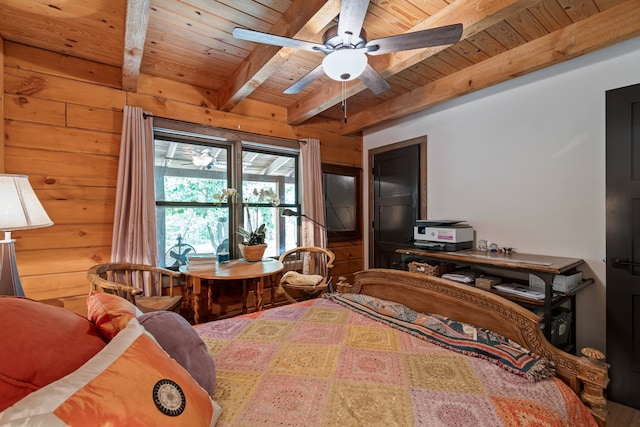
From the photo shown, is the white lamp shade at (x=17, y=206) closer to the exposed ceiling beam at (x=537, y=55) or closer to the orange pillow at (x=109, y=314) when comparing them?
the orange pillow at (x=109, y=314)

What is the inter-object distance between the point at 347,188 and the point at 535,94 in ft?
7.33

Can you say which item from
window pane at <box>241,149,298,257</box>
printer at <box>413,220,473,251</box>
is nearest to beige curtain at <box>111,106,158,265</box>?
window pane at <box>241,149,298,257</box>

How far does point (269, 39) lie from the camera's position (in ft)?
4.90

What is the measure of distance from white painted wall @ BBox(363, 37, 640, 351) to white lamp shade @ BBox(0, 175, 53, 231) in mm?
3237

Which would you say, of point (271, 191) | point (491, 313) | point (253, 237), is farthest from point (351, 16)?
point (253, 237)

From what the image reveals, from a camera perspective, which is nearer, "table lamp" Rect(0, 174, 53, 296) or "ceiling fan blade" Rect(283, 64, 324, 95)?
"table lamp" Rect(0, 174, 53, 296)

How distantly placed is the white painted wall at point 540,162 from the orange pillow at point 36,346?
115 inches

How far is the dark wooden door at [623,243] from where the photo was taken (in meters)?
1.87

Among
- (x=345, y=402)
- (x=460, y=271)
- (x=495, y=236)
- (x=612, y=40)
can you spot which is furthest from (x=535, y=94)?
(x=345, y=402)

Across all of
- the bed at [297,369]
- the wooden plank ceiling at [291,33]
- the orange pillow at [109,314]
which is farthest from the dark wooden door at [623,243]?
the orange pillow at [109,314]

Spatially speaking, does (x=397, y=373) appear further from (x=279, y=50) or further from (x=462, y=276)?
(x=279, y=50)

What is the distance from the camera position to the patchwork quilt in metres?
0.87

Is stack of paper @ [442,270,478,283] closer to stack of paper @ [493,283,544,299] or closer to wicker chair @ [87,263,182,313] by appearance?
stack of paper @ [493,283,544,299]

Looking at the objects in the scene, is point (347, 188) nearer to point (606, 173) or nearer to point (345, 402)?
point (606, 173)
